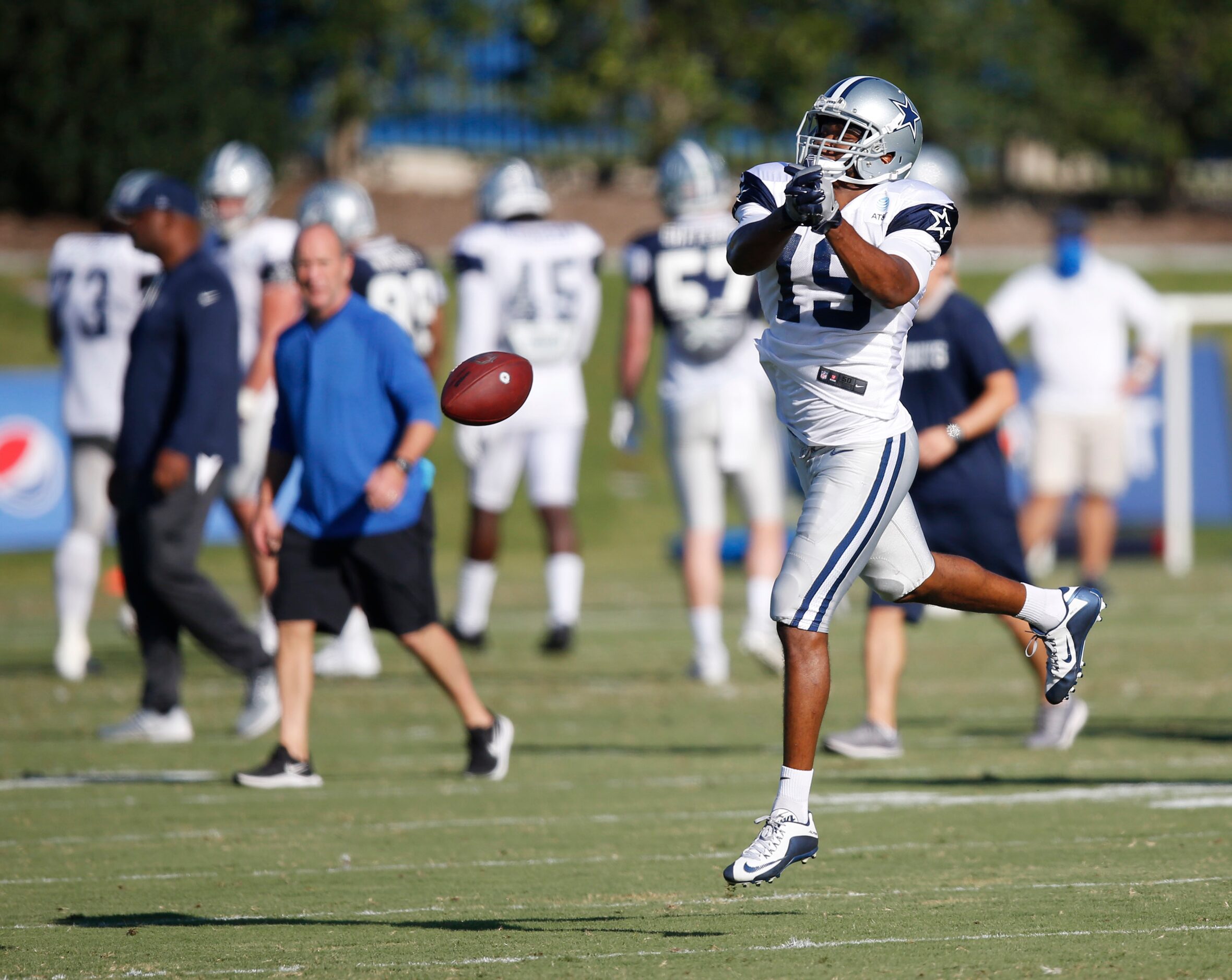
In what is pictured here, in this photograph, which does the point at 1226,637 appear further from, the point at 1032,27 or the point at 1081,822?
the point at 1032,27

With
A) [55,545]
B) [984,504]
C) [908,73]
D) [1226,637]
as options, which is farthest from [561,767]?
[908,73]

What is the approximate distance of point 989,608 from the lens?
4.91 meters

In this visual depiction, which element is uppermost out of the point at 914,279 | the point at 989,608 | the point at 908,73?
the point at 908,73

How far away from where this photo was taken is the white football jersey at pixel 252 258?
29.6 ft

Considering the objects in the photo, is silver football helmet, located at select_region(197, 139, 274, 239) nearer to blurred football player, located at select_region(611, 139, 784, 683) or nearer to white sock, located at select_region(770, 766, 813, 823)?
blurred football player, located at select_region(611, 139, 784, 683)

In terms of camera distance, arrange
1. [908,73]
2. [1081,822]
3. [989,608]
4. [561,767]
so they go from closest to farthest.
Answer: [989,608] < [1081,822] < [561,767] < [908,73]

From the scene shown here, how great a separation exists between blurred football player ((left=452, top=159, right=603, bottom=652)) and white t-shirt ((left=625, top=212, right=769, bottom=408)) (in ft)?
2.65

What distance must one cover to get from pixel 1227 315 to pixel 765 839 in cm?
1217

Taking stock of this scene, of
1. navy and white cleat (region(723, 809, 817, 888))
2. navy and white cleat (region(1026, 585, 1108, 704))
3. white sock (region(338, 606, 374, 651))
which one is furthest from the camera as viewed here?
white sock (region(338, 606, 374, 651))

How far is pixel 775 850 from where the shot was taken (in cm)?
427

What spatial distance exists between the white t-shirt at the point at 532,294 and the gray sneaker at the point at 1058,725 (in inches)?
142

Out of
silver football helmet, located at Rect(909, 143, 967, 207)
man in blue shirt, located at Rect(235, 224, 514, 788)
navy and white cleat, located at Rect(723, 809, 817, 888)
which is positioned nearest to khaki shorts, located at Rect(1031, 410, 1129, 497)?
silver football helmet, located at Rect(909, 143, 967, 207)

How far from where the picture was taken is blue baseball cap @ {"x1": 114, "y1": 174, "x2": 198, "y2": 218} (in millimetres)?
7316

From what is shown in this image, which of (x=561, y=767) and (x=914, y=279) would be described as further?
(x=561, y=767)
